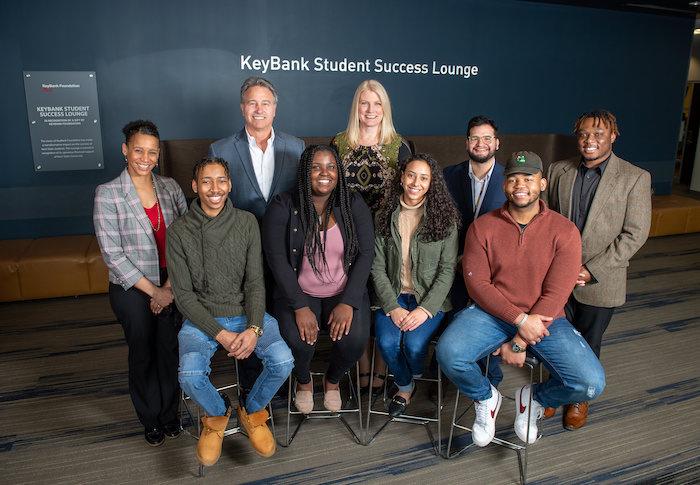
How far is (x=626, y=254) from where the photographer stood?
301cm

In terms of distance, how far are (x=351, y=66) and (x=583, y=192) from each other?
11.0 feet

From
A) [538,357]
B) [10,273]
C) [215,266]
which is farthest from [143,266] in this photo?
[10,273]

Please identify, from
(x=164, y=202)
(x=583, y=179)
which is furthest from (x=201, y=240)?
(x=583, y=179)

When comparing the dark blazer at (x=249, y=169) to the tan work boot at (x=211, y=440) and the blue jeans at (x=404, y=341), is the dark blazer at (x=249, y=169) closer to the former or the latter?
the blue jeans at (x=404, y=341)

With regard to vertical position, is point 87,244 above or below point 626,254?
below

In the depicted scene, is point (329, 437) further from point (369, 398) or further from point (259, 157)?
point (259, 157)

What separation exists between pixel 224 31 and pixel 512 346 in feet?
13.4

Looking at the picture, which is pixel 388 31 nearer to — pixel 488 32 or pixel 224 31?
pixel 488 32

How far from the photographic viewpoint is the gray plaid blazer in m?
2.74

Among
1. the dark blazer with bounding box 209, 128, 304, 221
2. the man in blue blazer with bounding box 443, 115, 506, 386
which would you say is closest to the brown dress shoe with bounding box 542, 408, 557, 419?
the man in blue blazer with bounding box 443, 115, 506, 386

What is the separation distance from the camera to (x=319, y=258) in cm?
299

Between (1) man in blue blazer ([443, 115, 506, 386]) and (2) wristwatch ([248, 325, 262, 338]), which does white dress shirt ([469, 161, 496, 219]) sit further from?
(2) wristwatch ([248, 325, 262, 338])

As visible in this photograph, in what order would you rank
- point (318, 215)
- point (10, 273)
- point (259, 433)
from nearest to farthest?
point (259, 433) < point (318, 215) < point (10, 273)

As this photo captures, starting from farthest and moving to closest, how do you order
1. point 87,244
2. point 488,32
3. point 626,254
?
point 488,32 → point 87,244 → point 626,254
